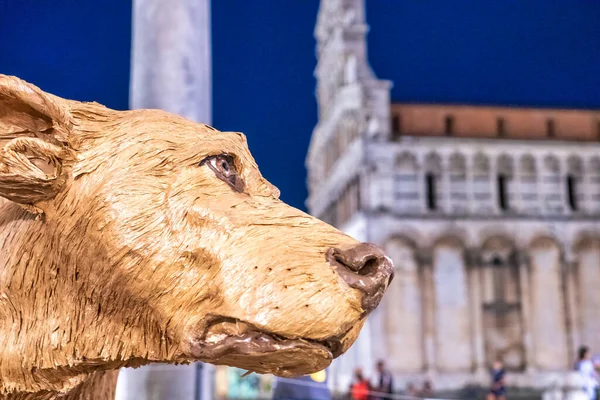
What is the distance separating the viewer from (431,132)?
713 inches

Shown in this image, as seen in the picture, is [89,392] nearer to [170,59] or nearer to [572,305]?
[170,59]

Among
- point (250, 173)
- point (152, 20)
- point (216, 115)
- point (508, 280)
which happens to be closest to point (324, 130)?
point (508, 280)

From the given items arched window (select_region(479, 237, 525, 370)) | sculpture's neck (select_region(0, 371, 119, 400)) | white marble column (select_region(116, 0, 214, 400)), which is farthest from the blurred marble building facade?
sculpture's neck (select_region(0, 371, 119, 400))

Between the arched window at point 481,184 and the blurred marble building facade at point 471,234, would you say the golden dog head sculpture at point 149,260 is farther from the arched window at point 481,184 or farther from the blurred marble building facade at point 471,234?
the arched window at point 481,184

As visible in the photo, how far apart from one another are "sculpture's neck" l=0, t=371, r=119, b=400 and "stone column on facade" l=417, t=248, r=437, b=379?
15.9 m

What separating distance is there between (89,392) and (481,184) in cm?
1723

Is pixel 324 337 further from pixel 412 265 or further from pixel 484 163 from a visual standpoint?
pixel 484 163

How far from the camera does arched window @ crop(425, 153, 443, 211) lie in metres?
17.3

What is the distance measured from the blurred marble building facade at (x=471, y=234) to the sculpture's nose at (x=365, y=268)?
15.2m

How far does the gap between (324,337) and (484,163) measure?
57.4ft

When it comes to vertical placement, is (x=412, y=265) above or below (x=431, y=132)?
below

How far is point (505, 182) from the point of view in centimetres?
1762

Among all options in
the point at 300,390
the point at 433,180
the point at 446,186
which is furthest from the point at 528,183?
the point at 300,390

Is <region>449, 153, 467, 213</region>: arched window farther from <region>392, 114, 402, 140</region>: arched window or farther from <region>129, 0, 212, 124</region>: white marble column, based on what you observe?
<region>129, 0, 212, 124</region>: white marble column
